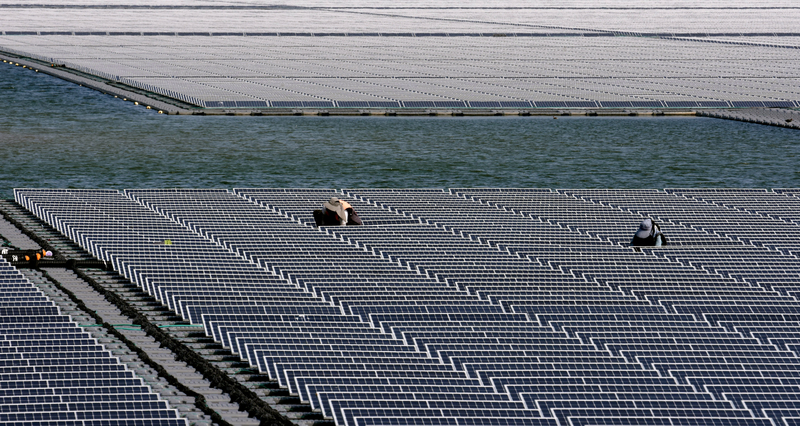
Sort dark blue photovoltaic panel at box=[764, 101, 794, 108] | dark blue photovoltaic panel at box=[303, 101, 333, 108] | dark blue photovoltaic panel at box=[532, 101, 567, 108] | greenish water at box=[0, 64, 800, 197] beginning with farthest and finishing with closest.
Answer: dark blue photovoltaic panel at box=[764, 101, 794, 108] < dark blue photovoltaic panel at box=[532, 101, 567, 108] < dark blue photovoltaic panel at box=[303, 101, 333, 108] < greenish water at box=[0, 64, 800, 197]

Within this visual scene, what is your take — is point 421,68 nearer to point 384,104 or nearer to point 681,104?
point 384,104

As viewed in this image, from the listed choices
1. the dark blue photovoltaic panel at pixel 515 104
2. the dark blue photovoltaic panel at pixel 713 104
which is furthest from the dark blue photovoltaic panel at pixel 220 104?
the dark blue photovoltaic panel at pixel 713 104

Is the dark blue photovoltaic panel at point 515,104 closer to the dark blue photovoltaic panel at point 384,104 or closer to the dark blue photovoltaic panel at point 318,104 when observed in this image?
the dark blue photovoltaic panel at point 384,104

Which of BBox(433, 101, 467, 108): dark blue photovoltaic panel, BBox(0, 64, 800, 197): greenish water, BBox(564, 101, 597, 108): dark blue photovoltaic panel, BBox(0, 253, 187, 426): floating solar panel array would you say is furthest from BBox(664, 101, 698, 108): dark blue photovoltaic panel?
BBox(0, 253, 187, 426): floating solar panel array

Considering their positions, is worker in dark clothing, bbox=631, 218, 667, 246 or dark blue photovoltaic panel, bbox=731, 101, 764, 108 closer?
worker in dark clothing, bbox=631, 218, 667, 246

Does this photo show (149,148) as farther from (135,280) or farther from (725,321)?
(725,321)

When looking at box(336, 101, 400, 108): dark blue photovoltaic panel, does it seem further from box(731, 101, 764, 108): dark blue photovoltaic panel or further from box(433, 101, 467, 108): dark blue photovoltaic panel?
box(731, 101, 764, 108): dark blue photovoltaic panel
